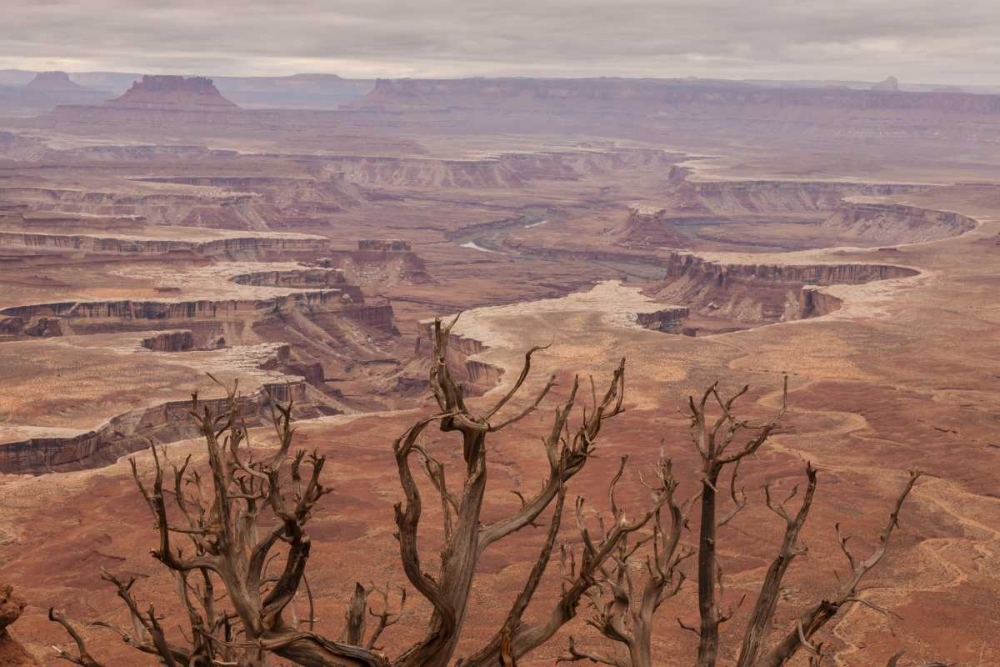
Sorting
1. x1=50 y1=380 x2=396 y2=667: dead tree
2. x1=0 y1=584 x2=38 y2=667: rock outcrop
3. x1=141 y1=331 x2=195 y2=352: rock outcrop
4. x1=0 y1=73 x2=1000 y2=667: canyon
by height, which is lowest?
x1=141 y1=331 x2=195 y2=352: rock outcrop

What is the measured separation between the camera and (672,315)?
4596 inches

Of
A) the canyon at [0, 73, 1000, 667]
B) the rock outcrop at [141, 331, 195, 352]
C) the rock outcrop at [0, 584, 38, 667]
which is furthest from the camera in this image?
the rock outcrop at [141, 331, 195, 352]

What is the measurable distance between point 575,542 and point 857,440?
24926 mm

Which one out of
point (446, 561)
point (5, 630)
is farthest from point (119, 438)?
point (446, 561)

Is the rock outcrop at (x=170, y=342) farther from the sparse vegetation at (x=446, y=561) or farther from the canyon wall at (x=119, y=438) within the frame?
the sparse vegetation at (x=446, y=561)

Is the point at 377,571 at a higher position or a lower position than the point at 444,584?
lower

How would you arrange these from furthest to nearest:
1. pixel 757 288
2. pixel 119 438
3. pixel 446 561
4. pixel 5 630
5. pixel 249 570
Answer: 1. pixel 757 288
2. pixel 119 438
3. pixel 5 630
4. pixel 249 570
5. pixel 446 561

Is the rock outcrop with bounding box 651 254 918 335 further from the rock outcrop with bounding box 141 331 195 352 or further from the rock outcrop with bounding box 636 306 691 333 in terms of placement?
the rock outcrop with bounding box 141 331 195 352

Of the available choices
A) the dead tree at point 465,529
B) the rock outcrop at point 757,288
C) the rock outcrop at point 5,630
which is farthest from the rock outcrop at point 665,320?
the dead tree at point 465,529

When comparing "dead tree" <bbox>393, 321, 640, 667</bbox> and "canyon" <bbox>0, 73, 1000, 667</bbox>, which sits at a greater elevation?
"dead tree" <bbox>393, 321, 640, 667</bbox>

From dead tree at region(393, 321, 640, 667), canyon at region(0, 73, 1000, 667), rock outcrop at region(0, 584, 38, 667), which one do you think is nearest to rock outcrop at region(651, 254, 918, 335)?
canyon at region(0, 73, 1000, 667)

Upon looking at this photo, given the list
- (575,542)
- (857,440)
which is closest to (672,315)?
(857,440)

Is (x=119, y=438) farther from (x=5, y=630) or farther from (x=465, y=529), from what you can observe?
(x=465, y=529)

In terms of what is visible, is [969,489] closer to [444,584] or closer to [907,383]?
[907,383]
